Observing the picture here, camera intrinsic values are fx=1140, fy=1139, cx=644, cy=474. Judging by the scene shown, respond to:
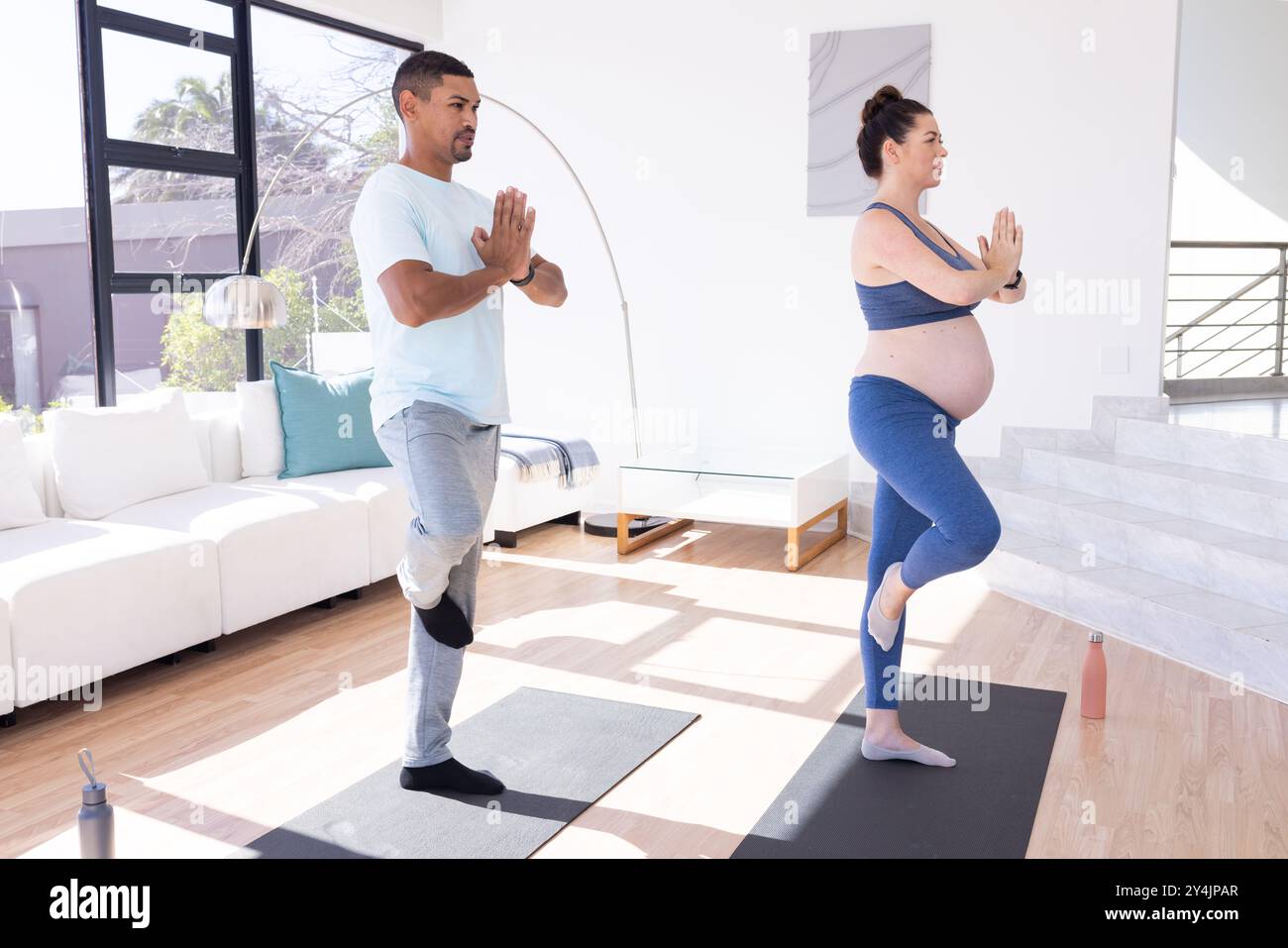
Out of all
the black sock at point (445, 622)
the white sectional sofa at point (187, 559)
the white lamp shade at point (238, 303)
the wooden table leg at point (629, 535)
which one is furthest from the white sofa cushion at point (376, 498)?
the black sock at point (445, 622)

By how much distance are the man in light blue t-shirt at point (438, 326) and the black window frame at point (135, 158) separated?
2.75 meters

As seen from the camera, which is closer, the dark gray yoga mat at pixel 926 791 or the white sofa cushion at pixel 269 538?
the dark gray yoga mat at pixel 926 791

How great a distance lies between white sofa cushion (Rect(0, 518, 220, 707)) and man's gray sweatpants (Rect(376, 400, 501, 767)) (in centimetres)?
123

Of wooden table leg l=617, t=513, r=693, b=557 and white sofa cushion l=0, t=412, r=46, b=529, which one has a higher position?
white sofa cushion l=0, t=412, r=46, b=529

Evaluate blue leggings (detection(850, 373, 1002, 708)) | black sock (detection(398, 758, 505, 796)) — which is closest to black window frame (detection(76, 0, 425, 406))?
black sock (detection(398, 758, 505, 796))

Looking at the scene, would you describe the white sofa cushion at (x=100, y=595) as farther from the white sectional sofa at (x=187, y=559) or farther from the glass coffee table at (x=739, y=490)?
the glass coffee table at (x=739, y=490)

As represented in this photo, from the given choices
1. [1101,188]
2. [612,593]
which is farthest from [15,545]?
[1101,188]

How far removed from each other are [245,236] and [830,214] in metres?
2.87

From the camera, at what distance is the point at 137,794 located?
2727 millimetres

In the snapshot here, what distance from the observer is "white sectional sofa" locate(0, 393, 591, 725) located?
10.4 feet

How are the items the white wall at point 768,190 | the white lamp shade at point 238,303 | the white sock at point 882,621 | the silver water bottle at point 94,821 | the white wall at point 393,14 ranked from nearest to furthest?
1. the silver water bottle at point 94,821
2. the white sock at point 882,621
3. the white lamp shade at point 238,303
4. the white wall at point 768,190
5. the white wall at point 393,14

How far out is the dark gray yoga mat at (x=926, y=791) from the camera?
2447mm

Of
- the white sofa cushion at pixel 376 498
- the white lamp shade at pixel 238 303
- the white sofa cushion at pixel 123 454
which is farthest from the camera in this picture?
the white sofa cushion at pixel 376 498

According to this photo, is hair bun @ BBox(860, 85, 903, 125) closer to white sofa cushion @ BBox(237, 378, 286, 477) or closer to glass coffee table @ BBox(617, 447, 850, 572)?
glass coffee table @ BBox(617, 447, 850, 572)
